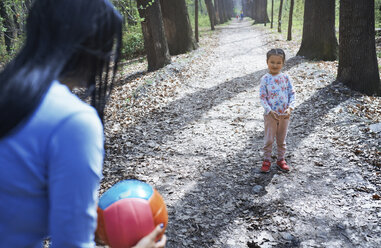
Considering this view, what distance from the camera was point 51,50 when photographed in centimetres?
103

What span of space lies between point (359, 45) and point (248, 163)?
15.9ft

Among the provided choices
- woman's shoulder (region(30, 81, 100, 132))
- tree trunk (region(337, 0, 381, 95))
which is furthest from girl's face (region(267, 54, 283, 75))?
tree trunk (region(337, 0, 381, 95))

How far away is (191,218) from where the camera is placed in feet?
12.6

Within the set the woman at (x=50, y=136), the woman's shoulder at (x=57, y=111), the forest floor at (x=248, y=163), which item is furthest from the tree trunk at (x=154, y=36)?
the woman's shoulder at (x=57, y=111)

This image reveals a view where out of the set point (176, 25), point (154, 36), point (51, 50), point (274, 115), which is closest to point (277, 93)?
point (274, 115)

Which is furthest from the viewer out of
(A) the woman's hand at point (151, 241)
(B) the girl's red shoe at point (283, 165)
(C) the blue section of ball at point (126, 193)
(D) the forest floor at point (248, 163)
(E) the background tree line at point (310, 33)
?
(E) the background tree line at point (310, 33)

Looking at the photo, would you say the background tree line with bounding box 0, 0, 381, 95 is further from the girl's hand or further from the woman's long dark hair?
the girl's hand

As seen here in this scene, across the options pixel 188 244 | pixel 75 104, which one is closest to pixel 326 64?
pixel 188 244

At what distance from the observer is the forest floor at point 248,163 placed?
352 centimetres

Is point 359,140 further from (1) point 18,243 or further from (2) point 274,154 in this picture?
(1) point 18,243

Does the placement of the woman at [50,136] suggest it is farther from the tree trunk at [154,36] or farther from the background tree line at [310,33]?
the tree trunk at [154,36]

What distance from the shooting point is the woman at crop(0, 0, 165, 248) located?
0.92m

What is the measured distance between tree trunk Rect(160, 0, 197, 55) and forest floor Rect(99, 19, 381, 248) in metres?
5.94

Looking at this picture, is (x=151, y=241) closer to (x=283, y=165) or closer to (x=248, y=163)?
(x=283, y=165)
